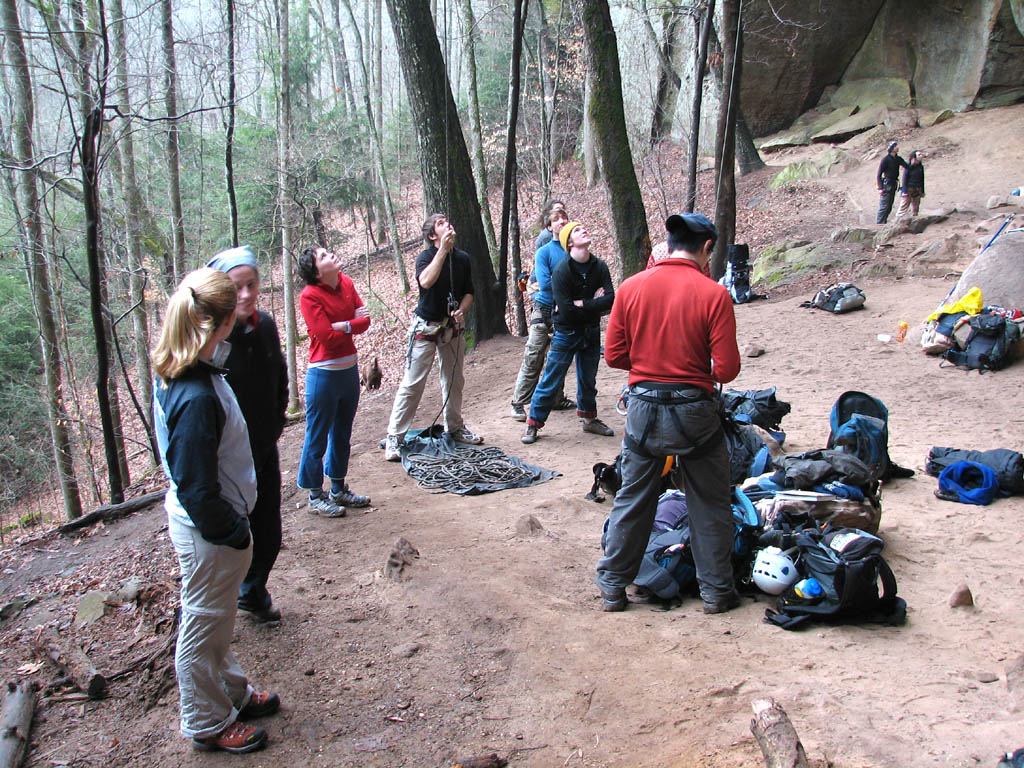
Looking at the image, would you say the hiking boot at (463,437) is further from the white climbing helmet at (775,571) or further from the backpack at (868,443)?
the white climbing helmet at (775,571)

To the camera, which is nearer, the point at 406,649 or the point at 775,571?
the point at 406,649

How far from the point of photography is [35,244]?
10086mm

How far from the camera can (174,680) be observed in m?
3.21

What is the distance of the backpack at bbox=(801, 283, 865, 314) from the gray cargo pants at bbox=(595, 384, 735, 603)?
8186 mm

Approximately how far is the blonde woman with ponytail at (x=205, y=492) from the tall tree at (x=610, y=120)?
8.89 m

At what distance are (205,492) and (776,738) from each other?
2123 mm

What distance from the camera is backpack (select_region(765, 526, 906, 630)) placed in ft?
11.2

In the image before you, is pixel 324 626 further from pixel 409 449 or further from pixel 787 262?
pixel 787 262

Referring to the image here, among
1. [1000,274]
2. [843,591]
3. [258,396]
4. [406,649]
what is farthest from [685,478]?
[1000,274]

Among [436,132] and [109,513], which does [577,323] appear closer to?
[109,513]

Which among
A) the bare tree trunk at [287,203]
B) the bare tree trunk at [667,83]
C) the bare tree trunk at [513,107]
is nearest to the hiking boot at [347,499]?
the bare tree trunk at [513,107]

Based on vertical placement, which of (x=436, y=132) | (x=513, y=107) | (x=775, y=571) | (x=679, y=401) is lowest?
(x=775, y=571)

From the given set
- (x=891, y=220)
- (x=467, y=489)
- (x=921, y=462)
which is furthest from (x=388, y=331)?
(x=921, y=462)

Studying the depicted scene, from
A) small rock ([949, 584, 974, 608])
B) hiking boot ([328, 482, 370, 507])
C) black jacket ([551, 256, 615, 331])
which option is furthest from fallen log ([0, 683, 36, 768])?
black jacket ([551, 256, 615, 331])
